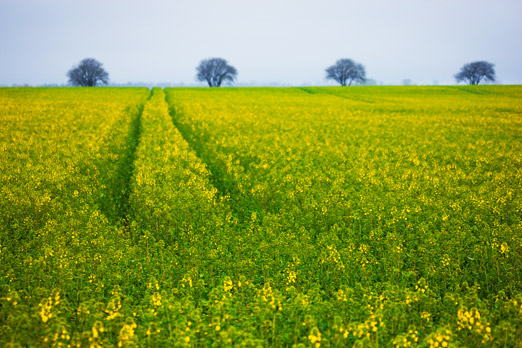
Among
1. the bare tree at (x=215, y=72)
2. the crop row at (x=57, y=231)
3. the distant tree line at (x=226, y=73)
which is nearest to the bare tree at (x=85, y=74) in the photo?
the distant tree line at (x=226, y=73)

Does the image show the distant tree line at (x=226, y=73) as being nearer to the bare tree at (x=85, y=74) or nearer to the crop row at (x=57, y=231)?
the bare tree at (x=85, y=74)

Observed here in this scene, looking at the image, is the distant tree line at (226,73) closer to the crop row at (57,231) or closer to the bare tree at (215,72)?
the bare tree at (215,72)

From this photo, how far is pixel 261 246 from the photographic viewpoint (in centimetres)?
769

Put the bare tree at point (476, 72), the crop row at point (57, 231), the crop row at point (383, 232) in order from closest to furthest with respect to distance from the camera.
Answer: the crop row at point (57, 231) < the crop row at point (383, 232) < the bare tree at point (476, 72)

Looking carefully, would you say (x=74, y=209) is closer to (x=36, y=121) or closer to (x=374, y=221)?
(x=374, y=221)

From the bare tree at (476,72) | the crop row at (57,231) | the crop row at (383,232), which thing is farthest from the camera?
the bare tree at (476,72)

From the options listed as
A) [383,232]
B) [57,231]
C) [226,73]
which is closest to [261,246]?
[383,232]

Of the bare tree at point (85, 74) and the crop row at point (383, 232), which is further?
the bare tree at point (85, 74)

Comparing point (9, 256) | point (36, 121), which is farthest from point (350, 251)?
point (36, 121)

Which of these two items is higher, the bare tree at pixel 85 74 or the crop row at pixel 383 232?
the bare tree at pixel 85 74

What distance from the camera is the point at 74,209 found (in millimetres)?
9805

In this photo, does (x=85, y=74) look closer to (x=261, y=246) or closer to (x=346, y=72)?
(x=346, y=72)

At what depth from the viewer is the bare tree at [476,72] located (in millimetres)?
110188

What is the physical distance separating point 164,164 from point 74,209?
15.1 feet
